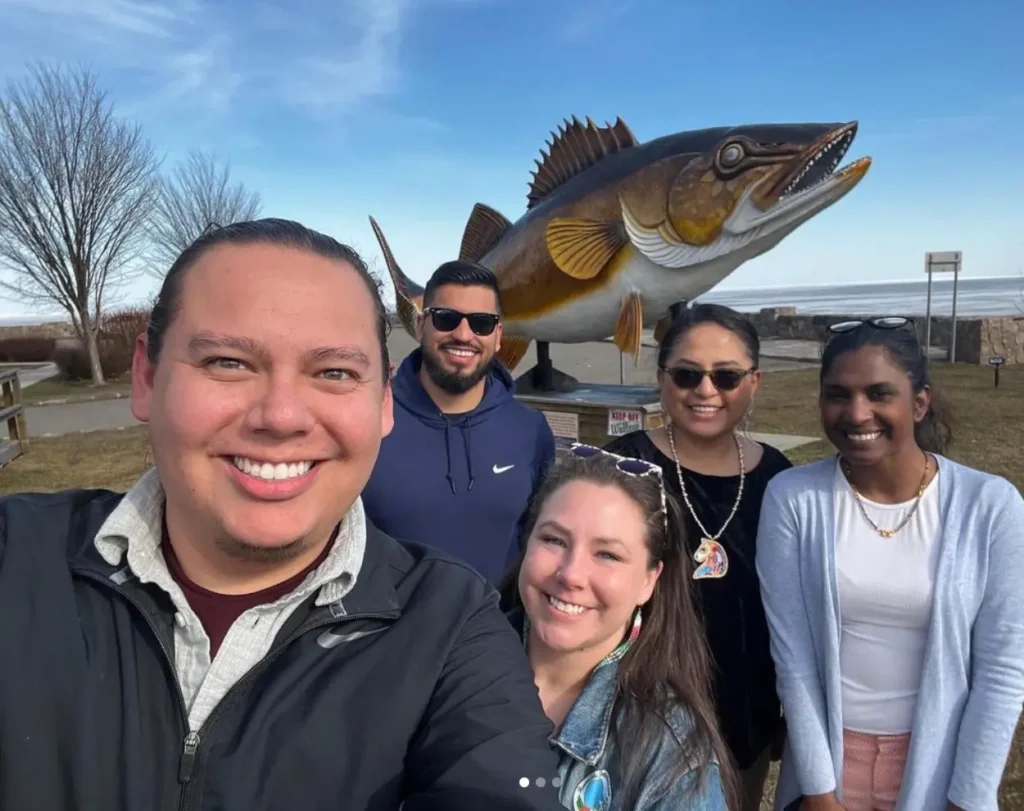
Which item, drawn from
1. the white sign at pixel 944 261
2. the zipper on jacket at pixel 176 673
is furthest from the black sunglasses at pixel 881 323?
the white sign at pixel 944 261

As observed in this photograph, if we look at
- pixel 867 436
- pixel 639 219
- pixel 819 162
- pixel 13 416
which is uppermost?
pixel 819 162

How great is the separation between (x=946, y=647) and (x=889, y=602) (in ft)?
0.51

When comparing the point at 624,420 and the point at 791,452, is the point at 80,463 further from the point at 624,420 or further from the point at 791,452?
the point at 791,452

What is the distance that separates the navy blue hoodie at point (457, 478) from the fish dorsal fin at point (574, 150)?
2.93 meters

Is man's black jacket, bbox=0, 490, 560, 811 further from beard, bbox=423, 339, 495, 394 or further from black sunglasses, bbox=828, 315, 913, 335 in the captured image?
beard, bbox=423, 339, 495, 394

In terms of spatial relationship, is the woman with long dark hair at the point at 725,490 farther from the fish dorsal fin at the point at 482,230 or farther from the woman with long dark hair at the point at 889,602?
the fish dorsal fin at the point at 482,230

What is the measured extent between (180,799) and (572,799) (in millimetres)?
715

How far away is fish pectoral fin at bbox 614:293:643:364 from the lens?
4.83m

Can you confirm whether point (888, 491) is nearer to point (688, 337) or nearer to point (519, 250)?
point (688, 337)

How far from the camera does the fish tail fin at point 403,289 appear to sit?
6.05 metres

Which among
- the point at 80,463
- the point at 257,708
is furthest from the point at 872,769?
the point at 80,463

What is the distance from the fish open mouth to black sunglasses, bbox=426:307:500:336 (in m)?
2.20

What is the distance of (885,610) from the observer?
189cm

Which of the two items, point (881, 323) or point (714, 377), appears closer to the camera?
point (881, 323)
